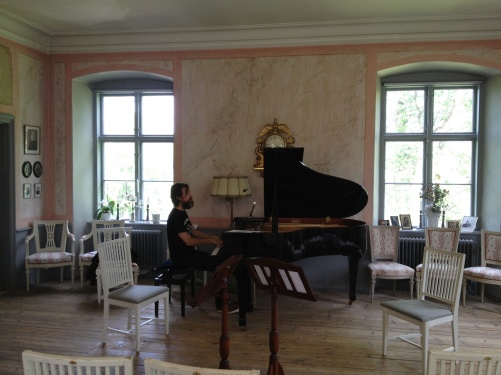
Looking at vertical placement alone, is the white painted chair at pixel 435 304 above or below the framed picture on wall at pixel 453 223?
below

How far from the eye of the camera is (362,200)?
562 cm

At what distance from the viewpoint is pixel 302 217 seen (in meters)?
5.87

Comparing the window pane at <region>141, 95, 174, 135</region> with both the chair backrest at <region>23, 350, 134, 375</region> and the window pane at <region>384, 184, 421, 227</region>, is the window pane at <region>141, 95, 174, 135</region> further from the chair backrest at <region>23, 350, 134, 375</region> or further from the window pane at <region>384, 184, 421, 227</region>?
the chair backrest at <region>23, 350, 134, 375</region>

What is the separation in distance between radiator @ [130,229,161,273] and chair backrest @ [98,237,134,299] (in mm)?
2347

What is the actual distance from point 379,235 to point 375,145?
121 centimetres

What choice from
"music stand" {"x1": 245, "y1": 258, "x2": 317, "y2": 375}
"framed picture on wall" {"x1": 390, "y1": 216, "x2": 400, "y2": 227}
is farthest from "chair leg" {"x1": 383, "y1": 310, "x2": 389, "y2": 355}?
"framed picture on wall" {"x1": 390, "y1": 216, "x2": 400, "y2": 227}

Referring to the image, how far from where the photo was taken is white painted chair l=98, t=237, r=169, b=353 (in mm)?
4387

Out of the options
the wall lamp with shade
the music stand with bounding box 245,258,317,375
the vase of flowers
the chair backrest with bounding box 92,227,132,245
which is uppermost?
the wall lamp with shade

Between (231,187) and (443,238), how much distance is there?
9.36 feet

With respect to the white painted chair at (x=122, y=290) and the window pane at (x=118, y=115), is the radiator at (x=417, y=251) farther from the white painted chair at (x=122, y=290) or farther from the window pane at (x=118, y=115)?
the window pane at (x=118, y=115)

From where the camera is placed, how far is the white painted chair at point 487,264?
5770mm

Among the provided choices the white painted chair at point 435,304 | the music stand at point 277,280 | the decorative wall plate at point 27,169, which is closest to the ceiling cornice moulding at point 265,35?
the decorative wall plate at point 27,169

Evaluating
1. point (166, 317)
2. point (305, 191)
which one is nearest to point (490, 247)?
point (305, 191)

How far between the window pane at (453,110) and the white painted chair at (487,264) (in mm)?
1622
